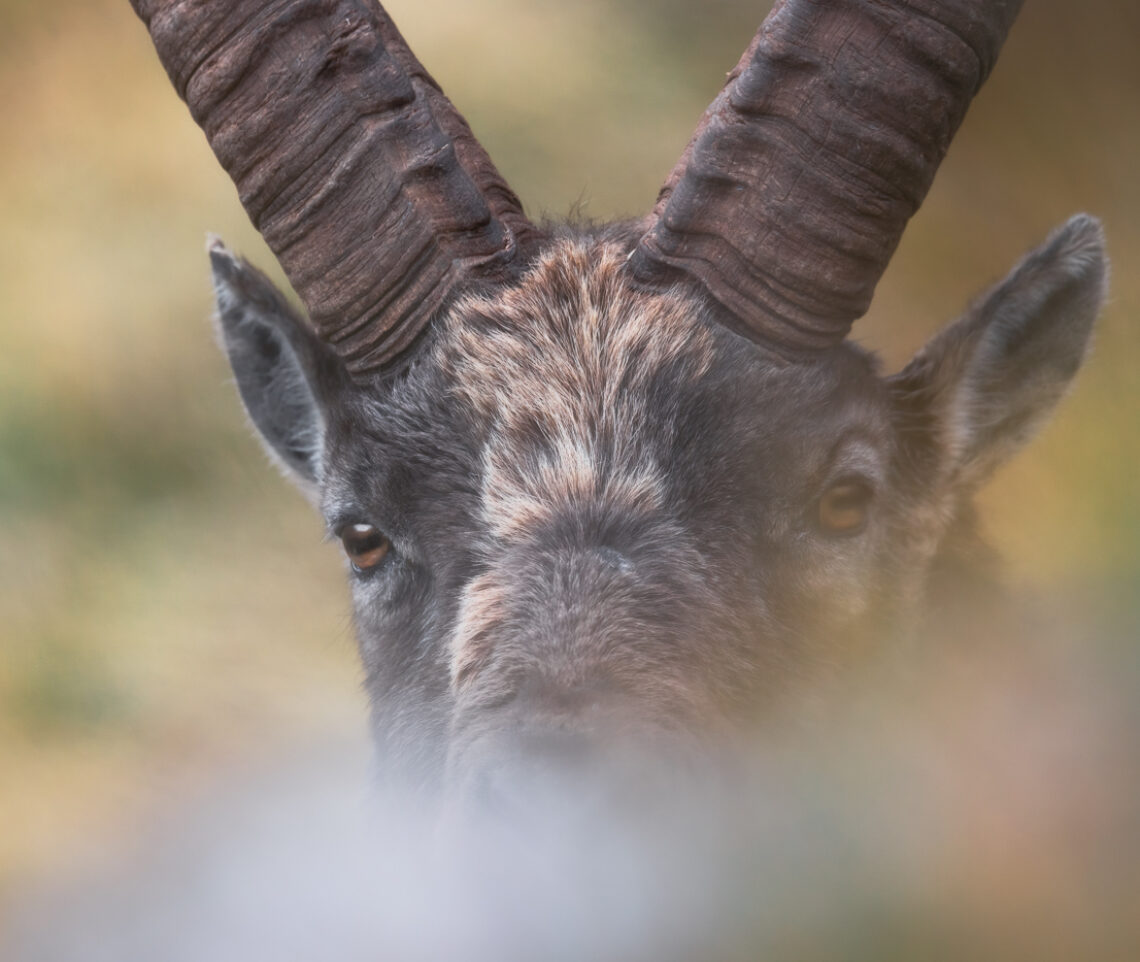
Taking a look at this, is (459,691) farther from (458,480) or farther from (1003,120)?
(1003,120)

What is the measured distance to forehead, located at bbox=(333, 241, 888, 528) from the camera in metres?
3.61

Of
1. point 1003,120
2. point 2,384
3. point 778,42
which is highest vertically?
point 1003,120

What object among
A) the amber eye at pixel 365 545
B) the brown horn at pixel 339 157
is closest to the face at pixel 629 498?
the amber eye at pixel 365 545

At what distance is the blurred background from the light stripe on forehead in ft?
12.6

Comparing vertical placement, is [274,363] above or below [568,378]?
above

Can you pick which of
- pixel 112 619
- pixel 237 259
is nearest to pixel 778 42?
pixel 237 259

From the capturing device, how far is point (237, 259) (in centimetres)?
463

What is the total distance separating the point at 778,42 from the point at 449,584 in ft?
5.91

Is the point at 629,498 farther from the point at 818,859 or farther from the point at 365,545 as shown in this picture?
the point at 818,859

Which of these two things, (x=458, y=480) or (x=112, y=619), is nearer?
(x=458, y=480)

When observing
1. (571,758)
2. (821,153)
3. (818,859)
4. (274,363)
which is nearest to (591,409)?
(821,153)

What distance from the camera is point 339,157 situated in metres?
3.72

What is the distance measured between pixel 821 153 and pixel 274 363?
2463 mm

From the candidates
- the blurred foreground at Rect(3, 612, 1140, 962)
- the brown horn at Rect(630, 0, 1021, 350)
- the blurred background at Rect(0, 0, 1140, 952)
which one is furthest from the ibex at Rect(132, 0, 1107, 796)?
the blurred background at Rect(0, 0, 1140, 952)
